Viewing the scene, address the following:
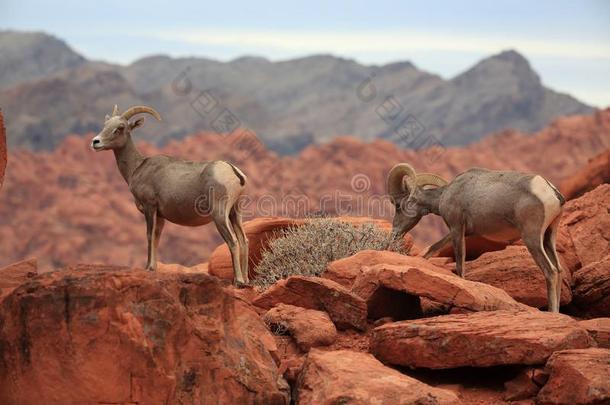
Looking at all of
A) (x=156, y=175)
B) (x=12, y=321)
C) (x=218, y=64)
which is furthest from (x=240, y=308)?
(x=218, y=64)

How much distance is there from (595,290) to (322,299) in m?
3.73

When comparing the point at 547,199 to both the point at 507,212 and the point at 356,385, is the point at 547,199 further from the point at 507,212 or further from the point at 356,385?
the point at 356,385

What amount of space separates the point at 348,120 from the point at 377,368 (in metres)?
133

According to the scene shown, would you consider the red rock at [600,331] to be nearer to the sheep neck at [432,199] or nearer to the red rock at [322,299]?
the red rock at [322,299]

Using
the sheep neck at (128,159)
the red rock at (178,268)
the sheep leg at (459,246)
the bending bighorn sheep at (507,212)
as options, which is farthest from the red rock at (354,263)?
the red rock at (178,268)

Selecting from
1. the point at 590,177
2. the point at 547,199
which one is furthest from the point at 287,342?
the point at 590,177

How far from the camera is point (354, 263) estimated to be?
39.0 ft

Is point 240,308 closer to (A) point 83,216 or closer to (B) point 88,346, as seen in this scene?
(B) point 88,346

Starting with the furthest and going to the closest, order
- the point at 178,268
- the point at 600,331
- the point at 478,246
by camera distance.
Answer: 1. the point at 178,268
2. the point at 478,246
3. the point at 600,331

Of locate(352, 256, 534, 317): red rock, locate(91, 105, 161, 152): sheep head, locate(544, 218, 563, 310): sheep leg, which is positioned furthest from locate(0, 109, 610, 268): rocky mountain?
locate(352, 256, 534, 317): red rock

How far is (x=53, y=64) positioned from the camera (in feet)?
505

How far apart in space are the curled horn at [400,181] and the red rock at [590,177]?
12.8 metres

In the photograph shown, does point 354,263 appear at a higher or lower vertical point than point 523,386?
higher

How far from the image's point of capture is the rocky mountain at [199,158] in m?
58.4
